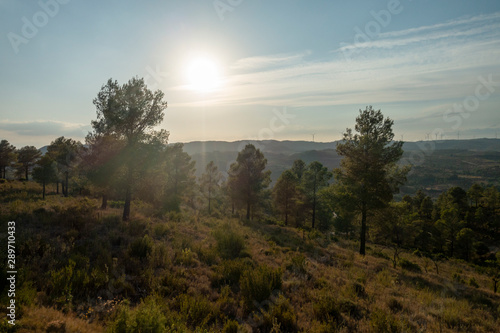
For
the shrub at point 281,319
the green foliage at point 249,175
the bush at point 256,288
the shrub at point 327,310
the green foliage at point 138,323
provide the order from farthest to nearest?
the green foliage at point 249,175
the bush at point 256,288
the shrub at point 327,310
the shrub at point 281,319
the green foliage at point 138,323

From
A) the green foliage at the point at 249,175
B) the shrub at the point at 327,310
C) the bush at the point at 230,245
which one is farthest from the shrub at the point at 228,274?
the green foliage at the point at 249,175

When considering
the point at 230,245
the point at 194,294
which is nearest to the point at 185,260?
the point at 194,294

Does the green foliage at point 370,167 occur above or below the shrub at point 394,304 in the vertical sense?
above

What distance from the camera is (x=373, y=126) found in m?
16.8

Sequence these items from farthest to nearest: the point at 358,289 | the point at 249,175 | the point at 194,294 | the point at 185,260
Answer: the point at 249,175 → the point at 185,260 → the point at 358,289 → the point at 194,294

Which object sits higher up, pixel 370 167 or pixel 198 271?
pixel 370 167

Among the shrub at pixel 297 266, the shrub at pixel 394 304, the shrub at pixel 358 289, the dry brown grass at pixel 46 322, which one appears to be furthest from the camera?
the shrub at pixel 297 266

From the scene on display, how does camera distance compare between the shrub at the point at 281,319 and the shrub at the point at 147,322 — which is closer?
the shrub at the point at 147,322

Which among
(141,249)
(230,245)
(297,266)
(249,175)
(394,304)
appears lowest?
(297,266)

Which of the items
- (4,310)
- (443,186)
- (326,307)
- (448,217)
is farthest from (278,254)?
(443,186)

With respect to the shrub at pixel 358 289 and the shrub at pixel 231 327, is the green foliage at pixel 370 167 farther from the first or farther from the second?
the shrub at pixel 231 327

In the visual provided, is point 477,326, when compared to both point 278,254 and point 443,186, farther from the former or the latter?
point 443,186

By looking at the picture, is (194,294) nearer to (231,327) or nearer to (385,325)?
(231,327)

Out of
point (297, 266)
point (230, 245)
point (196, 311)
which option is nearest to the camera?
point (196, 311)
